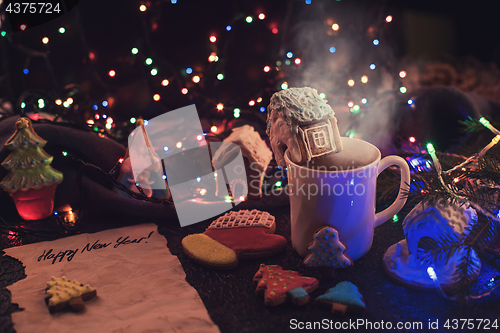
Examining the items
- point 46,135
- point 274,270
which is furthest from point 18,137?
point 274,270

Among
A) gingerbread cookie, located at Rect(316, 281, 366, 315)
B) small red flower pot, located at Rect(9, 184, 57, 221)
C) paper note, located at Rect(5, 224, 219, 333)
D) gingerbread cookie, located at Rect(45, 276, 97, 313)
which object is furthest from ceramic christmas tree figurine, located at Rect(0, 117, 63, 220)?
gingerbread cookie, located at Rect(316, 281, 366, 315)

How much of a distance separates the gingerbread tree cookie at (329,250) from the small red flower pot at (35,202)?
2.37ft

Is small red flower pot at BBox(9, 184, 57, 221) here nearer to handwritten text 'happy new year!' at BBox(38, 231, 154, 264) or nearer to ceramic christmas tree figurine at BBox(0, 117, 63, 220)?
ceramic christmas tree figurine at BBox(0, 117, 63, 220)

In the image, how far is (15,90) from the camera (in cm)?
149

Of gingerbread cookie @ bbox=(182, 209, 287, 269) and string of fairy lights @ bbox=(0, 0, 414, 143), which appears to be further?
string of fairy lights @ bbox=(0, 0, 414, 143)

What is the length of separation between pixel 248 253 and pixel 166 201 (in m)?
0.30

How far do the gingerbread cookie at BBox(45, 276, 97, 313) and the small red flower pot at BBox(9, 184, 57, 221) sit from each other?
34cm

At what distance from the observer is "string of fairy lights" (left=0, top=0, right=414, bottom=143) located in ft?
4.15

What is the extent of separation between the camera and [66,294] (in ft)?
2.36

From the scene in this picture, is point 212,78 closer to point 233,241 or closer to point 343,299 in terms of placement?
point 233,241

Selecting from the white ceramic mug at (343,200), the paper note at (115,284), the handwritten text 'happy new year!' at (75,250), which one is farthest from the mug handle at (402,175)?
the handwritten text 'happy new year!' at (75,250)

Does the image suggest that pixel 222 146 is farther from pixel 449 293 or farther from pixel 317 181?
pixel 449 293

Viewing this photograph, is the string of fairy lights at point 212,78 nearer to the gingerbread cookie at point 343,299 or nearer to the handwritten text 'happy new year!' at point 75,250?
the handwritten text 'happy new year!' at point 75,250

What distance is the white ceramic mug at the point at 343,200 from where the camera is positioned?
75 centimetres
